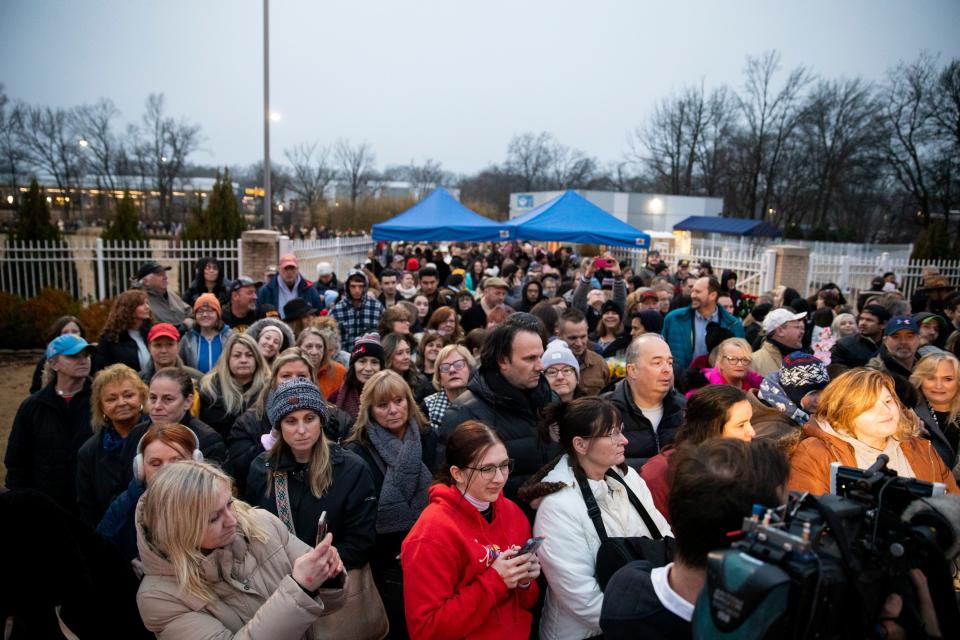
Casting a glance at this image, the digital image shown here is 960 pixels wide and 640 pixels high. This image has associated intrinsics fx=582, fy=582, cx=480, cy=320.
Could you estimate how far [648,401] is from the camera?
360cm

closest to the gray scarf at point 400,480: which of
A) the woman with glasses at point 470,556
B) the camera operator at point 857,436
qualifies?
the woman with glasses at point 470,556

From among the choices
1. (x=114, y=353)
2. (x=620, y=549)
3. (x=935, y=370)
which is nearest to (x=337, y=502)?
(x=620, y=549)

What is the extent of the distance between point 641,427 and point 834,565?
2.29 m

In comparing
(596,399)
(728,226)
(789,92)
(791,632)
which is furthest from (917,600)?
(789,92)

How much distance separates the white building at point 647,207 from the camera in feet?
143

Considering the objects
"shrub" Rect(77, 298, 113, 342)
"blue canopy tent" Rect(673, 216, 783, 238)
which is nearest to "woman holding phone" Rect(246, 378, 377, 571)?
"shrub" Rect(77, 298, 113, 342)

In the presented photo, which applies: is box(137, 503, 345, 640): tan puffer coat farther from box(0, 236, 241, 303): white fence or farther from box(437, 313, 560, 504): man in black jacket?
box(0, 236, 241, 303): white fence

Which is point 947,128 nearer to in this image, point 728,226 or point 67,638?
point 728,226

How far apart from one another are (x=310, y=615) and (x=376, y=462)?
137 cm

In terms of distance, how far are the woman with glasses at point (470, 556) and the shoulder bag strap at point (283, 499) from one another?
0.69m

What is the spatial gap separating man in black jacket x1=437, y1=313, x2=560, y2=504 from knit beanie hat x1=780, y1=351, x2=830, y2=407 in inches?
66.0

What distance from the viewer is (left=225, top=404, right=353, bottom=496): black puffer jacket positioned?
3.55 meters

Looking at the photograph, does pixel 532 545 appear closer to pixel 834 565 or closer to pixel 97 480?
pixel 834 565

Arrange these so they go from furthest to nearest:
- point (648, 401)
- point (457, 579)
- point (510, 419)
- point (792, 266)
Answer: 1. point (792, 266)
2. point (648, 401)
3. point (510, 419)
4. point (457, 579)
